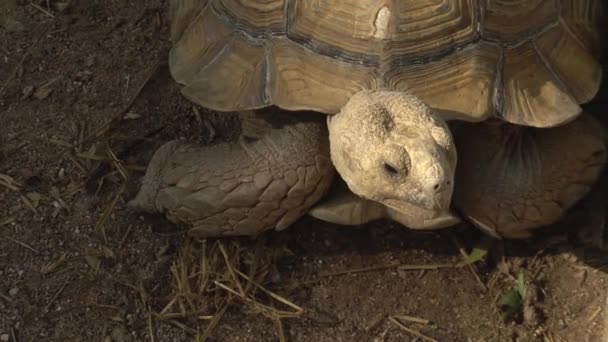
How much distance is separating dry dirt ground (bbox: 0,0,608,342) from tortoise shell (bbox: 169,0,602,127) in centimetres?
52

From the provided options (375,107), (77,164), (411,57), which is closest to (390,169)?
(375,107)

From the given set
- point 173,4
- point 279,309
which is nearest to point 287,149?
point 279,309

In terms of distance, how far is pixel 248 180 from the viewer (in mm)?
2891

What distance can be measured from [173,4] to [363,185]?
48.7 inches

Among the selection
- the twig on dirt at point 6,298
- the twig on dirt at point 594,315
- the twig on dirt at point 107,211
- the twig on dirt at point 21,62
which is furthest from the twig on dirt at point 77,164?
the twig on dirt at point 594,315

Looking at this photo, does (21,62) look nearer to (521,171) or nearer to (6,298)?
(6,298)

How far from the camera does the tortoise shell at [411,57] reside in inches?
104

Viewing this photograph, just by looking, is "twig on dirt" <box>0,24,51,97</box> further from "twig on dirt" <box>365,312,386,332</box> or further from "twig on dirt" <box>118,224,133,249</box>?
"twig on dirt" <box>365,312,386,332</box>

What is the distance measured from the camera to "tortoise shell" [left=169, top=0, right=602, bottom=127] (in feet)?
8.63

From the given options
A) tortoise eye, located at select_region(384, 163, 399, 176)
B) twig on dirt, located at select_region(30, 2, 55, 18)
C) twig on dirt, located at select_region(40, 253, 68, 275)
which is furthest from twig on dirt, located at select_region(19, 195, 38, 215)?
tortoise eye, located at select_region(384, 163, 399, 176)

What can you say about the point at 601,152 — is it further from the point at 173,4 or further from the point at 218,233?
the point at 173,4

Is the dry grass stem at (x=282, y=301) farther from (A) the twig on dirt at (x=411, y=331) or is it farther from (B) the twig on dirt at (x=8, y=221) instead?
(B) the twig on dirt at (x=8, y=221)

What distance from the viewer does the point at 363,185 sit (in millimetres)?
2416

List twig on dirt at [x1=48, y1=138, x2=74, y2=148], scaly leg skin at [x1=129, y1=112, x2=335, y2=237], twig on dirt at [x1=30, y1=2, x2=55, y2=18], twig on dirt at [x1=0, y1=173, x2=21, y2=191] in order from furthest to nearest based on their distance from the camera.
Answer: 1. twig on dirt at [x1=30, y1=2, x2=55, y2=18]
2. twig on dirt at [x1=48, y1=138, x2=74, y2=148]
3. twig on dirt at [x1=0, y1=173, x2=21, y2=191]
4. scaly leg skin at [x1=129, y1=112, x2=335, y2=237]
